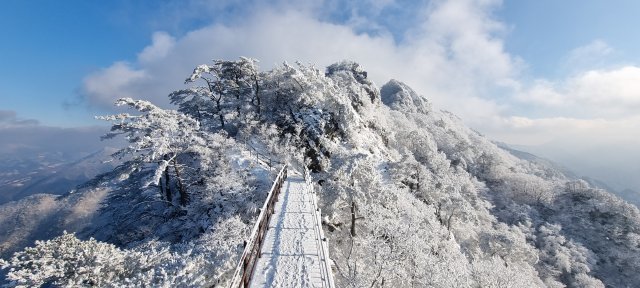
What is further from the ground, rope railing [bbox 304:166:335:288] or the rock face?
the rock face

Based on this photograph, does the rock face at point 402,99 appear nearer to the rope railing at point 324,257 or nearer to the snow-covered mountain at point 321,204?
the snow-covered mountain at point 321,204

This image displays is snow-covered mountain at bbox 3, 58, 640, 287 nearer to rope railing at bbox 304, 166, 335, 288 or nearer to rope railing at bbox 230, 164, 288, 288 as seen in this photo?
rope railing at bbox 230, 164, 288, 288

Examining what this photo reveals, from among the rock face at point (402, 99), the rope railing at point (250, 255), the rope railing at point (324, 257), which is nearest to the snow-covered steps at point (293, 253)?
the rope railing at point (324, 257)

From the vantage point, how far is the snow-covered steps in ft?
32.1

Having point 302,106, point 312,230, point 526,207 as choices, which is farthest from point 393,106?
point 312,230

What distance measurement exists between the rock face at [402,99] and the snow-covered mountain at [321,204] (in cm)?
5031

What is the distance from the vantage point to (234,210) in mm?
22703

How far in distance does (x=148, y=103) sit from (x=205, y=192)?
26.8 feet

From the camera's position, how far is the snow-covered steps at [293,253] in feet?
32.1

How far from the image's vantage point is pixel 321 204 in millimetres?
27000

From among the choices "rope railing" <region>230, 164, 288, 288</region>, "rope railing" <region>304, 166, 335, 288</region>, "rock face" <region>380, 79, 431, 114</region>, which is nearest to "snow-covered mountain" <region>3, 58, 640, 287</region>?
"rope railing" <region>230, 164, 288, 288</region>

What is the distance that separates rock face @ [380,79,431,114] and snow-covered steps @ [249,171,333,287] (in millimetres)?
99092

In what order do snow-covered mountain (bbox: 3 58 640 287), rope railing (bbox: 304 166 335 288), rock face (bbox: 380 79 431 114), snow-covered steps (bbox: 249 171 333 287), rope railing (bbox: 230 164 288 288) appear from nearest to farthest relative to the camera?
1. rope railing (bbox: 230 164 288 288)
2. rope railing (bbox: 304 166 335 288)
3. snow-covered steps (bbox: 249 171 333 287)
4. snow-covered mountain (bbox: 3 58 640 287)
5. rock face (bbox: 380 79 431 114)

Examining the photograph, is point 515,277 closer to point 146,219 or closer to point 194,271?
point 194,271
